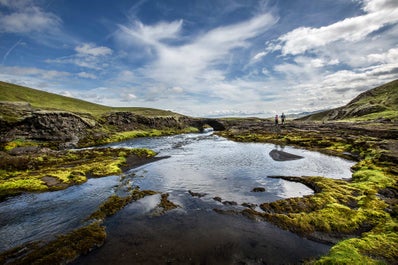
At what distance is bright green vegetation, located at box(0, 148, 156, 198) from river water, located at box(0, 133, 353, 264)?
85.4 inches

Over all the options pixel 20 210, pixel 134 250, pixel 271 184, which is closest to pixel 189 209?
pixel 134 250

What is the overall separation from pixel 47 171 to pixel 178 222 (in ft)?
82.1

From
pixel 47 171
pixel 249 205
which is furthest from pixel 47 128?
pixel 249 205

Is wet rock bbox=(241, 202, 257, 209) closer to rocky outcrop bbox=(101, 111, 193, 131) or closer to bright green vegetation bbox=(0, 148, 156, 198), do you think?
bright green vegetation bbox=(0, 148, 156, 198)

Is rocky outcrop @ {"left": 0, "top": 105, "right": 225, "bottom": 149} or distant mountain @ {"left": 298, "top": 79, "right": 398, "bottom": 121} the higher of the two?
distant mountain @ {"left": 298, "top": 79, "right": 398, "bottom": 121}

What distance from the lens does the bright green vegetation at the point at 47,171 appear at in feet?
80.2

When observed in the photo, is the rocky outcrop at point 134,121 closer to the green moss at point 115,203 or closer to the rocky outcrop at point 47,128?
the rocky outcrop at point 47,128

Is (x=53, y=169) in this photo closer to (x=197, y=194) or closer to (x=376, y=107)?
(x=197, y=194)

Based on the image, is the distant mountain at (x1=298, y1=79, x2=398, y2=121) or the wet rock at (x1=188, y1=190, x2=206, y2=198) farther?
the distant mountain at (x1=298, y1=79, x2=398, y2=121)

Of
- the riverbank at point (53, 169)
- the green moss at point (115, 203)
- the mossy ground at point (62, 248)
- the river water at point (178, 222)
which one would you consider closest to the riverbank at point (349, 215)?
the river water at point (178, 222)

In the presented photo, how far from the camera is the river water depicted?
12.7 metres

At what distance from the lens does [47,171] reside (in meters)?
30.3

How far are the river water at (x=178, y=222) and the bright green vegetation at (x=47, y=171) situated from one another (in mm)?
2169

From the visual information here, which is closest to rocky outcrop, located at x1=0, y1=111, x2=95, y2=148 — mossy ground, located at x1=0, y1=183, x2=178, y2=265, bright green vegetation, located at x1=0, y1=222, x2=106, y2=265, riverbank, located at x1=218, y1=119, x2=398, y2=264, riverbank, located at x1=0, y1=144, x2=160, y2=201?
riverbank, located at x1=0, y1=144, x2=160, y2=201
